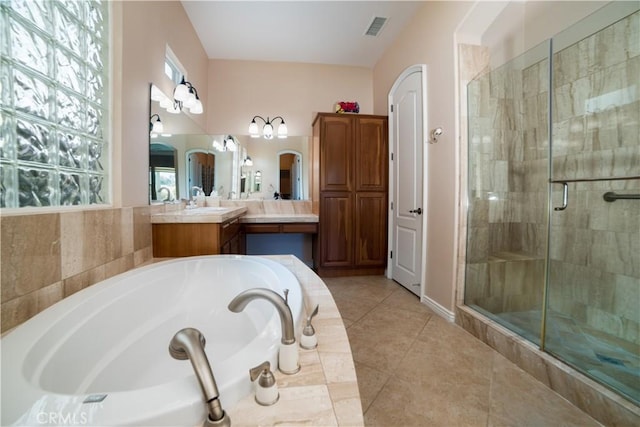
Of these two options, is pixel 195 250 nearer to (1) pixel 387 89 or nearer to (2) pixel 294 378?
(2) pixel 294 378

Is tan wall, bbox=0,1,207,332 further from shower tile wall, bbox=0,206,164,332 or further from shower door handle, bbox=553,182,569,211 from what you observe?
shower door handle, bbox=553,182,569,211

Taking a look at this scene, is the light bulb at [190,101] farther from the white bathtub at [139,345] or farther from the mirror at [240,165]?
the white bathtub at [139,345]

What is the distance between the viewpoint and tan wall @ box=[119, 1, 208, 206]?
1.58 metres

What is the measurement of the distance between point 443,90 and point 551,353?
81.6 inches

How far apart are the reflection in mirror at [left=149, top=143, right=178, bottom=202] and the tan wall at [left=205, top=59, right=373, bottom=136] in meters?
1.38

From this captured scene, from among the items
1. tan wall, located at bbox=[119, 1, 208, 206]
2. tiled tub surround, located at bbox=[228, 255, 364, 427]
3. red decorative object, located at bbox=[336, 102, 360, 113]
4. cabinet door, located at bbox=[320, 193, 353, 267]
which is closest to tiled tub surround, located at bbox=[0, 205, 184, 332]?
tan wall, located at bbox=[119, 1, 208, 206]

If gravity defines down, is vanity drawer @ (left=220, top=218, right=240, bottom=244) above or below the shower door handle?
below

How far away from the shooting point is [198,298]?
1.62 metres

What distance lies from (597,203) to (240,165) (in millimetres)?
3648

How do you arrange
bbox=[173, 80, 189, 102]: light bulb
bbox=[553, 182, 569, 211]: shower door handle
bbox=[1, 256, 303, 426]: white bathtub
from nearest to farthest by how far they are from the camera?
1. bbox=[1, 256, 303, 426]: white bathtub
2. bbox=[553, 182, 569, 211]: shower door handle
3. bbox=[173, 80, 189, 102]: light bulb

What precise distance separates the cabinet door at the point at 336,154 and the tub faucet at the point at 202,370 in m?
2.78

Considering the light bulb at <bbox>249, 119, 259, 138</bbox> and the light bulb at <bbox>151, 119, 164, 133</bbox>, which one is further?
the light bulb at <bbox>249, 119, 259, 138</bbox>

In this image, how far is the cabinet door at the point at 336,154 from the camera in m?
3.27

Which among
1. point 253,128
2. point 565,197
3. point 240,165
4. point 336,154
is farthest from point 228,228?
point 565,197
